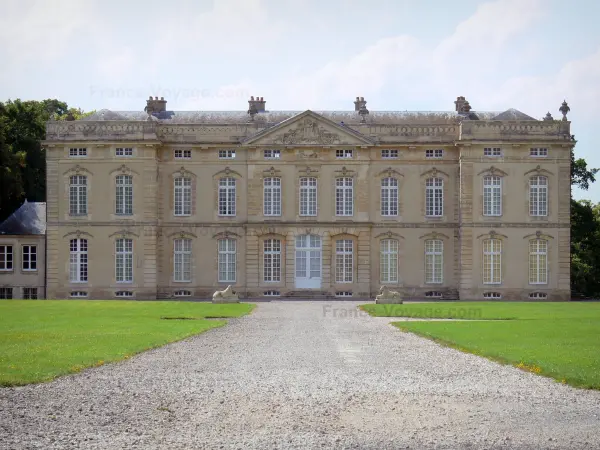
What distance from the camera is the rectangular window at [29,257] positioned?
47.1m

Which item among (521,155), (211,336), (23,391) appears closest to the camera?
(23,391)

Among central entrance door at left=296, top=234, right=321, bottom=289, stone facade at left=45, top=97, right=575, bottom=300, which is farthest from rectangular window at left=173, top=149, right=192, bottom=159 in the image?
central entrance door at left=296, top=234, right=321, bottom=289

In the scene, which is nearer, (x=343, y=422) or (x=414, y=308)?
(x=343, y=422)

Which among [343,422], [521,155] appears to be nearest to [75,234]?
[521,155]

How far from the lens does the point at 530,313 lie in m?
32.6

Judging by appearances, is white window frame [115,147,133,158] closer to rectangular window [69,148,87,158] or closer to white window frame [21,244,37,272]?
rectangular window [69,148,87,158]

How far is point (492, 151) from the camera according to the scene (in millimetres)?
45812

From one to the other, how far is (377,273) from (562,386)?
33016mm

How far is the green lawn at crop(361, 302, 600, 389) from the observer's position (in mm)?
15755

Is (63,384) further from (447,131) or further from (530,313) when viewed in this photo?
(447,131)

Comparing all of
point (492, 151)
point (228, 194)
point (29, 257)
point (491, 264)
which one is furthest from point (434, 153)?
point (29, 257)

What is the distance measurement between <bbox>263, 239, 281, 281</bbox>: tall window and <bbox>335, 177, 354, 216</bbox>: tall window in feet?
11.5

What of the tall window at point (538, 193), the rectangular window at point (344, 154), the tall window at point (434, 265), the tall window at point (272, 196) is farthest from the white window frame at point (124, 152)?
the tall window at point (538, 193)

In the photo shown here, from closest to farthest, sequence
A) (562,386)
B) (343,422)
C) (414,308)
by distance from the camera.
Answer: (343,422), (562,386), (414,308)
